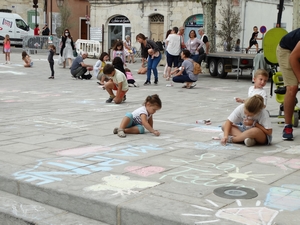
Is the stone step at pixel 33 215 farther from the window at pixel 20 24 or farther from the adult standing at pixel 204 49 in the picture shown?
the window at pixel 20 24

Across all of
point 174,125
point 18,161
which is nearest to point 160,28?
point 174,125

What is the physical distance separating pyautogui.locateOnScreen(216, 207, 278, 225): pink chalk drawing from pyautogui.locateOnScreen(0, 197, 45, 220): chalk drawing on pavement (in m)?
1.55

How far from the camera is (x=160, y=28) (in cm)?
3416

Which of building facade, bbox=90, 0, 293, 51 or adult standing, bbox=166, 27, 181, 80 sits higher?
building facade, bbox=90, 0, 293, 51

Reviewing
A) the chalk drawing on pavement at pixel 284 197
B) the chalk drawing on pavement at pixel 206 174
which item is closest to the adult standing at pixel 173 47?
the chalk drawing on pavement at pixel 206 174

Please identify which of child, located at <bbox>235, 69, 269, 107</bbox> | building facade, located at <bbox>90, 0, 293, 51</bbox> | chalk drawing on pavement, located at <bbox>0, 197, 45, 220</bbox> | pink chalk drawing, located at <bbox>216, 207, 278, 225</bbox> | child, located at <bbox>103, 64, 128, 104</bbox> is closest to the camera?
pink chalk drawing, located at <bbox>216, 207, 278, 225</bbox>

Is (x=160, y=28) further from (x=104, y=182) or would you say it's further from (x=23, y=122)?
(x=104, y=182)

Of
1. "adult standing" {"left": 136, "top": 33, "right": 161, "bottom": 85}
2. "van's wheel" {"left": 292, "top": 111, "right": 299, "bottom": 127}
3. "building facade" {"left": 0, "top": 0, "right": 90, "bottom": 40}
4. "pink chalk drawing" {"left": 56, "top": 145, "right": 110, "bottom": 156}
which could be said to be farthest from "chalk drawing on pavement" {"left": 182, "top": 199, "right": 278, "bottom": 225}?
"building facade" {"left": 0, "top": 0, "right": 90, "bottom": 40}

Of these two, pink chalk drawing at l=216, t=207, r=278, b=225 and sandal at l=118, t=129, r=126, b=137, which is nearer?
pink chalk drawing at l=216, t=207, r=278, b=225

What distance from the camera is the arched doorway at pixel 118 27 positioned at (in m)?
36.4

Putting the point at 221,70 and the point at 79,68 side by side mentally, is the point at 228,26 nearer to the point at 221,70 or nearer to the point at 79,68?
the point at 221,70

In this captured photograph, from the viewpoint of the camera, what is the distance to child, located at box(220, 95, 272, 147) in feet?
20.4

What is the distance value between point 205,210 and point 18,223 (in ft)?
5.06

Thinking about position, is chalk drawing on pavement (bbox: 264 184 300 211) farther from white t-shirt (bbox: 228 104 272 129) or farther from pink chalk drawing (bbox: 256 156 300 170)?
white t-shirt (bbox: 228 104 272 129)
